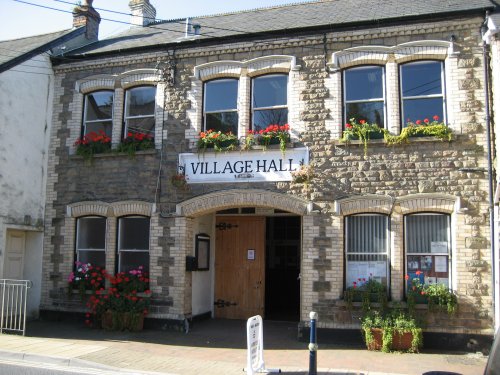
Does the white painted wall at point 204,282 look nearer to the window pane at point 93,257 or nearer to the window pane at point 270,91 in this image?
the window pane at point 93,257

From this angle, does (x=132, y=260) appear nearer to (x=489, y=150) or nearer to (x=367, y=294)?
(x=367, y=294)

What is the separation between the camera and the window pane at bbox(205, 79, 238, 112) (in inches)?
496

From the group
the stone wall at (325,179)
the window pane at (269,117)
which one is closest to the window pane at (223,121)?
the stone wall at (325,179)

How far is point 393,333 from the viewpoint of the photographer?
10.0m

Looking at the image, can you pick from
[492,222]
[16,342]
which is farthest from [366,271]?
[16,342]

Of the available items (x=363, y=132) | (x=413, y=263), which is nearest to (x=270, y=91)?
(x=363, y=132)

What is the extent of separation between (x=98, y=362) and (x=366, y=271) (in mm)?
5702

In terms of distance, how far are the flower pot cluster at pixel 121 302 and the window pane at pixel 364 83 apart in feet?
21.3

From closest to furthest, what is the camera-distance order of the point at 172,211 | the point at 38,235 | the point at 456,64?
the point at 456,64, the point at 172,211, the point at 38,235

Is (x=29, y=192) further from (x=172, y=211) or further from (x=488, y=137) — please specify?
(x=488, y=137)

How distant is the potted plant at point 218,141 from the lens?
1209 cm

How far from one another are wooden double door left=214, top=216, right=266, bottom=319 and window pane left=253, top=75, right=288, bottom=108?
325 cm

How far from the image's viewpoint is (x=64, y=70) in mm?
14070

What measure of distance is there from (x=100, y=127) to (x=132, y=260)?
3674 mm
